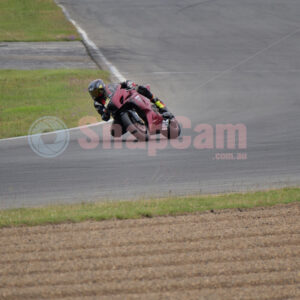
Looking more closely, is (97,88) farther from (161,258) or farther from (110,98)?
(161,258)

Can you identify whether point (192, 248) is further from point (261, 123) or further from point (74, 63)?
point (74, 63)

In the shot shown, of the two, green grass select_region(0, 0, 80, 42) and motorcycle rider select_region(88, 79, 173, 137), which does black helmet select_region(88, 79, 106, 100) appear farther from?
green grass select_region(0, 0, 80, 42)

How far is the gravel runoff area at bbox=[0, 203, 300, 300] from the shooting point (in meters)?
6.70

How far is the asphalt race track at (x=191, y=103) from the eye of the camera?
10.5 metres

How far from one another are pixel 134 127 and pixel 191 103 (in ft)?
17.3

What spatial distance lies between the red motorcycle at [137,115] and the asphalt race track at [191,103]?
409 mm

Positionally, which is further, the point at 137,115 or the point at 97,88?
the point at 137,115

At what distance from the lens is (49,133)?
1453 cm

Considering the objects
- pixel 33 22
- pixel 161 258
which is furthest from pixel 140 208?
pixel 33 22

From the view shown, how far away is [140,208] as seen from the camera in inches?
363

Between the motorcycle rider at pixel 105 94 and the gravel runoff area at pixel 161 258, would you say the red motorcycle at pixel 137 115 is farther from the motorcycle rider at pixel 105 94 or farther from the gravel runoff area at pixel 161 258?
the gravel runoff area at pixel 161 258

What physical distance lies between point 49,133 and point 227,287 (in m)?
8.86

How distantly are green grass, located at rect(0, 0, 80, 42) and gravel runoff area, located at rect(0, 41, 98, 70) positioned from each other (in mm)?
1023

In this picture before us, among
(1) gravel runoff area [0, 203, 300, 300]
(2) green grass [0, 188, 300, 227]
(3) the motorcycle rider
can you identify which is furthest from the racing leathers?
(1) gravel runoff area [0, 203, 300, 300]
